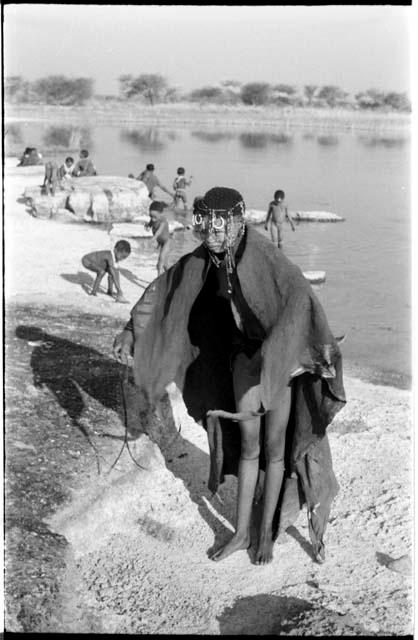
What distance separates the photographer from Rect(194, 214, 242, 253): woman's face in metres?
4.34

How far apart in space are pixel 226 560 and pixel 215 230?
1.82 meters

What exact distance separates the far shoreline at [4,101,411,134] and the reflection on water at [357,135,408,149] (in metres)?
4.01

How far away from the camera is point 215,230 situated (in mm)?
4344

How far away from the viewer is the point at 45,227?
16.1 metres

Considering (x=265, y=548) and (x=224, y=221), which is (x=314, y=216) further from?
(x=224, y=221)

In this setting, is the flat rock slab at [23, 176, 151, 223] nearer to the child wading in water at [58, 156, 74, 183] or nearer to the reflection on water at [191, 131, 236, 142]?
the child wading in water at [58, 156, 74, 183]

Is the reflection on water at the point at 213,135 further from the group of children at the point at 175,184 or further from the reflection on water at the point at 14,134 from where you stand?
the group of children at the point at 175,184

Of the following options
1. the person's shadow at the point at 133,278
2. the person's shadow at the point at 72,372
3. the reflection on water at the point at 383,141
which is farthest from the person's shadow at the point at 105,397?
the reflection on water at the point at 383,141

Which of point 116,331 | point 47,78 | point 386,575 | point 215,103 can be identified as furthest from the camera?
point 215,103

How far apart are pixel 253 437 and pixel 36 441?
1870 mm

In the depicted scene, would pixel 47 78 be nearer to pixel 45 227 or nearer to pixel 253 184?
pixel 253 184

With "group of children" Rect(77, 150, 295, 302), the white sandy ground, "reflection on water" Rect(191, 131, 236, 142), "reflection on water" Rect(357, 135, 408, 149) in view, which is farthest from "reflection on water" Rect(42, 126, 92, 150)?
the white sandy ground

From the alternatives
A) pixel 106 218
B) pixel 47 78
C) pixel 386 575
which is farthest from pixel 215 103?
pixel 386 575

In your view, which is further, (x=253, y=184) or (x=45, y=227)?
(x=253, y=184)
